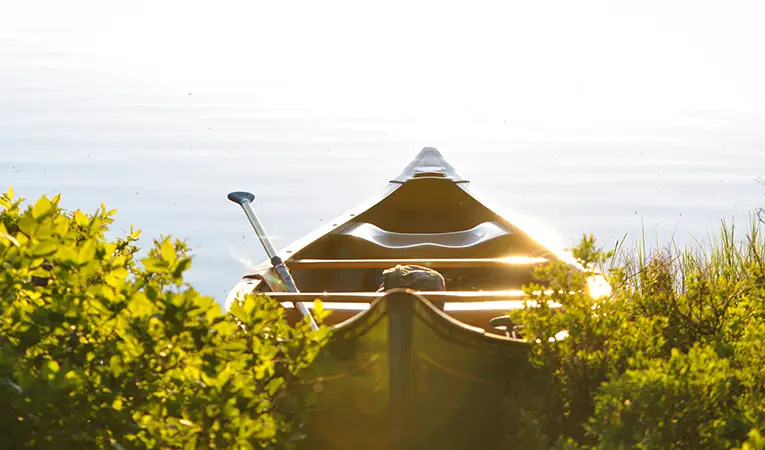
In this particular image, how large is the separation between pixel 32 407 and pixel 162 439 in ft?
1.30

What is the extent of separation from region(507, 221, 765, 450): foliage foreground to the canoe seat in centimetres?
212

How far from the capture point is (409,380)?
438 centimetres

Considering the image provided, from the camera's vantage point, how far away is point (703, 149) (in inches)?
938

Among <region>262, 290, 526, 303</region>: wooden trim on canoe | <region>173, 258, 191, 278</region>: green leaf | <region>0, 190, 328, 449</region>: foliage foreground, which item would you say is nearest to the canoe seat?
<region>262, 290, 526, 303</region>: wooden trim on canoe

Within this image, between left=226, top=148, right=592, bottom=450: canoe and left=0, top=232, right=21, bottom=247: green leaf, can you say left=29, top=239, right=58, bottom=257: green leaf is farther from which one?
left=226, top=148, right=592, bottom=450: canoe

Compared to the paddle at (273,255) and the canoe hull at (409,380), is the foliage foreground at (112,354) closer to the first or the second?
the canoe hull at (409,380)

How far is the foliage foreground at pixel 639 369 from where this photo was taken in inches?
148

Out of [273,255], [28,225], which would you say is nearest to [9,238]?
[28,225]

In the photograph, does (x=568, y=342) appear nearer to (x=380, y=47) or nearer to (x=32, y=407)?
(x=32, y=407)

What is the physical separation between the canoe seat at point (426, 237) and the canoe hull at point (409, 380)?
262cm

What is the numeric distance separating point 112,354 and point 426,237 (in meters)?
4.50

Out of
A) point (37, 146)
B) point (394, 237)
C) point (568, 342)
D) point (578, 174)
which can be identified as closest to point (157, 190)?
point (37, 146)

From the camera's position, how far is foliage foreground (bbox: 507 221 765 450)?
375 cm

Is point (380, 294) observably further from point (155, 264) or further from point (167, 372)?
point (155, 264)
